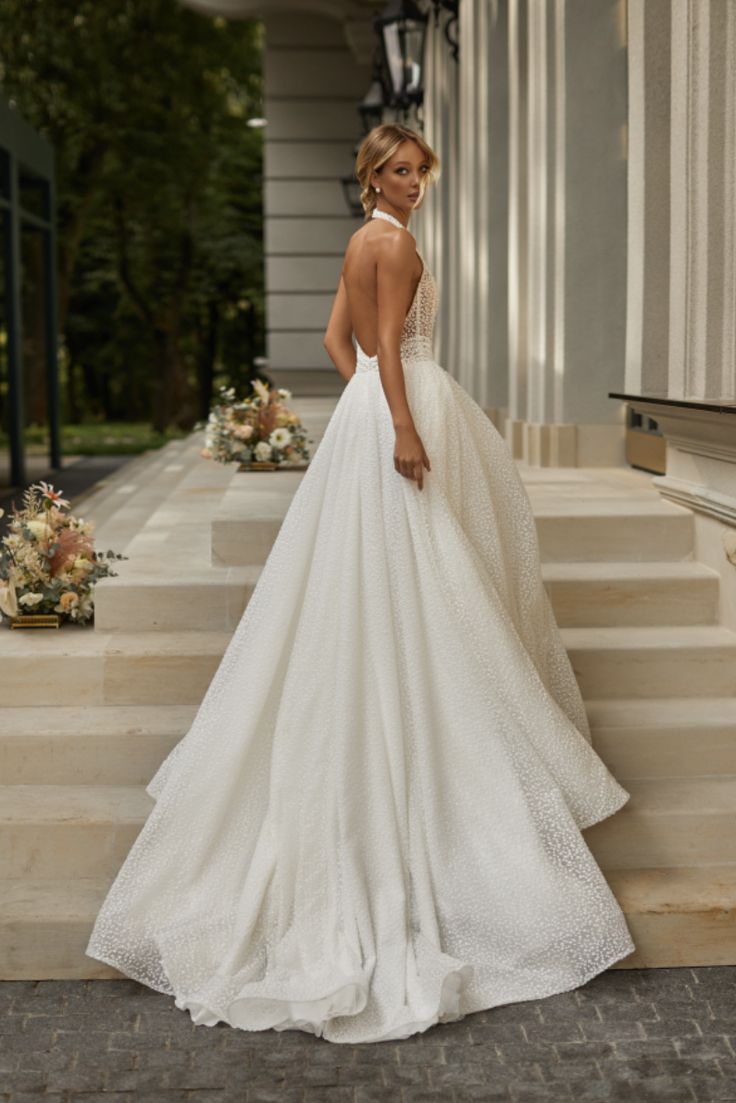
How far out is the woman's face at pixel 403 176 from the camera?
181 inches

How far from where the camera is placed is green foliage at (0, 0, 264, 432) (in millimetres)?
33812

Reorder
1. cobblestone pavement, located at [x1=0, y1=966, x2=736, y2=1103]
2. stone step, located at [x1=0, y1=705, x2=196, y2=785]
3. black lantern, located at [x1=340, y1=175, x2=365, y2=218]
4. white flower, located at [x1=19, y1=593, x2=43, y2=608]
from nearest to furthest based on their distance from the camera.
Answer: cobblestone pavement, located at [x1=0, y1=966, x2=736, y2=1103], stone step, located at [x1=0, y1=705, x2=196, y2=785], white flower, located at [x1=19, y1=593, x2=43, y2=608], black lantern, located at [x1=340, y1=175, x2=365, y2=218]

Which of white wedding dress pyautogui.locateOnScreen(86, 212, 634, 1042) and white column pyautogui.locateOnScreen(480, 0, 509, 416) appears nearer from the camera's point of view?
white wedding dress pyautogui.locateOnScreen(86, 212, 634, 1042)

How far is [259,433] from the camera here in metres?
9.98

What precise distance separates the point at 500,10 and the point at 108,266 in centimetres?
2858

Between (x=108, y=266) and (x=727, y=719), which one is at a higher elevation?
(x=108, y=266)

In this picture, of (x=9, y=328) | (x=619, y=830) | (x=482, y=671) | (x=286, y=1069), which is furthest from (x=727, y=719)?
(x=9, y=328)

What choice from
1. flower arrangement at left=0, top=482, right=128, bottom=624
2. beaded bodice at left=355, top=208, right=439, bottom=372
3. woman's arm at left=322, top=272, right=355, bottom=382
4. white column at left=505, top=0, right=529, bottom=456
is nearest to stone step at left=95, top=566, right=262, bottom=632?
flower arrangement at left=0, top=482, right=128, bottom=624

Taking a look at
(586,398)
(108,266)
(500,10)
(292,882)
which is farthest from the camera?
(108,266)

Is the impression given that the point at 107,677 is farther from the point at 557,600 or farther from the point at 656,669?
the point at 656,669

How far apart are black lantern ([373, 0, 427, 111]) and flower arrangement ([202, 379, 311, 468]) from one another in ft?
7.91

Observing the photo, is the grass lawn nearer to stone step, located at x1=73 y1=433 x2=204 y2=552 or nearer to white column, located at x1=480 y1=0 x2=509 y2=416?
stone step, located at x1=73 y1=433 x2=204 y2=552

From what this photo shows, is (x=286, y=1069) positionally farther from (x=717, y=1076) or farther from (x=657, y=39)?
(x=657, y=39)

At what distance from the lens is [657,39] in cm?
700
